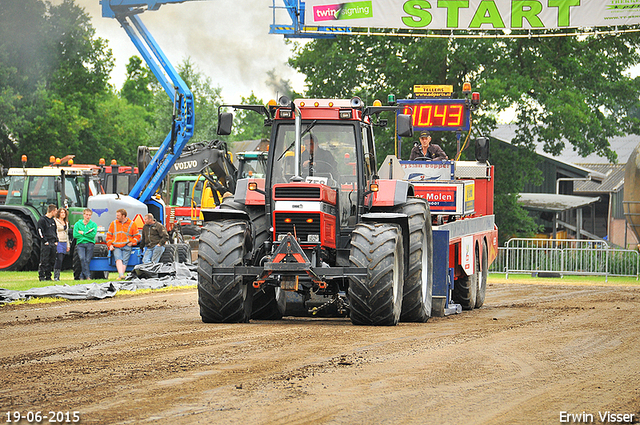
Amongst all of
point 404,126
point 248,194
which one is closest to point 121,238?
point 248,194

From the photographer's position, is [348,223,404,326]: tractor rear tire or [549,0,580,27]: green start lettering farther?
[549,0,580,27]: green start lettering

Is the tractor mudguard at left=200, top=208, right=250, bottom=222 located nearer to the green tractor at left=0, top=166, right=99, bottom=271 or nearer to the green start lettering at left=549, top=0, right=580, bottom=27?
the green tractor at left=0, top=166, right=99, bottom=271

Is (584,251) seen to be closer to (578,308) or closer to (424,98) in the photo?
(424,98)

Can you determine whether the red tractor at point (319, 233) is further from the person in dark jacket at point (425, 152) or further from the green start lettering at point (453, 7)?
the green start lettering at point (453, 7)

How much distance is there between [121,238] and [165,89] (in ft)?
14.6

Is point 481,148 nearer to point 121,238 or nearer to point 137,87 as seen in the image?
point 121,238

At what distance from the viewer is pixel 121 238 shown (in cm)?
2116

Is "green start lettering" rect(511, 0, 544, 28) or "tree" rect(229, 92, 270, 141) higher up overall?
"tree" rect(229, 92, 270, 141)

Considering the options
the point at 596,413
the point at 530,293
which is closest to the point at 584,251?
the point at 530,293

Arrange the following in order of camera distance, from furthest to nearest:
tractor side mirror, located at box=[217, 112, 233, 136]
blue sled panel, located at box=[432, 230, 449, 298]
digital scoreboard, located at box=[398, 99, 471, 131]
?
digital scoreboard, located at box=[398, 99, 471, 131], blue sled panel, located at box=[432, 230, 449, 298], tractor side mirror, located at box=[217, 112, 233, 136]

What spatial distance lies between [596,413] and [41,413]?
12.1 ft

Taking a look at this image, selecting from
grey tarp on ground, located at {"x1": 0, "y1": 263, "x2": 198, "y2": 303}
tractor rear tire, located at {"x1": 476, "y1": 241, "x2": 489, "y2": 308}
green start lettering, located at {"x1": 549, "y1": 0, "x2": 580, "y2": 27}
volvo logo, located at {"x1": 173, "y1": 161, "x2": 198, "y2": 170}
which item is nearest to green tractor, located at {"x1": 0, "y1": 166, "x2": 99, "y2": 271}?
volvo logo, located at {"x1": 173, "y1": 161, "x2": 198, "y2": 170}

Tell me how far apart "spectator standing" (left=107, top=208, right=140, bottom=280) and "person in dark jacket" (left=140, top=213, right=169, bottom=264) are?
28cm

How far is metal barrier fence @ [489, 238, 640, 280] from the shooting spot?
27656mm
